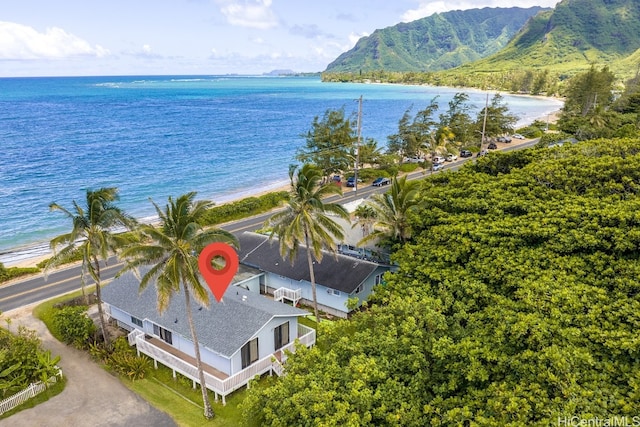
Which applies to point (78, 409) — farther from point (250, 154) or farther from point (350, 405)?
point (250, 154)

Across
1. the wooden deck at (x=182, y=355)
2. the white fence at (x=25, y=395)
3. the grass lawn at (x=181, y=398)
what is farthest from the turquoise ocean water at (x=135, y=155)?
the grass lawn at (x=181, y=398)

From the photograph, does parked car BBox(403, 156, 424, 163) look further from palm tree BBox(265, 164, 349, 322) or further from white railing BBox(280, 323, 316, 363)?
white railing BBox(280, 323, 316, 363)

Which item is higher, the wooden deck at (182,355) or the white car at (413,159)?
the white car at (413,159)

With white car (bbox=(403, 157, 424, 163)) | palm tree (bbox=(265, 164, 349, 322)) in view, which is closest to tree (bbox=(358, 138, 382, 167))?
white car (bbox=(403, 157, 424, 163))

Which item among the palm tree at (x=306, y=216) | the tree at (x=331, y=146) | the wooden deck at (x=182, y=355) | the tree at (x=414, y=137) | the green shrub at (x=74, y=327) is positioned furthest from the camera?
the tree at (x=414, y=137)

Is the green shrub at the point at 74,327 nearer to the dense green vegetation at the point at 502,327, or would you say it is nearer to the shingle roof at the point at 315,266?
the shingle roof at the point at 315,266

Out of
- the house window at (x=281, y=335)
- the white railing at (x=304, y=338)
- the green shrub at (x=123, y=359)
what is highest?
the house window at (x=281, y=335)
